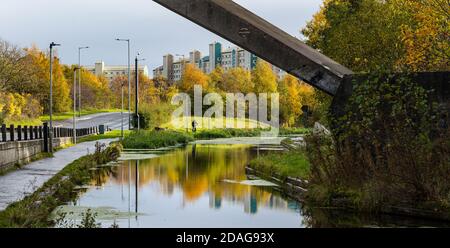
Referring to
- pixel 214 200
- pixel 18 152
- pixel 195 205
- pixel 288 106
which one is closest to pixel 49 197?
pixel 195 205

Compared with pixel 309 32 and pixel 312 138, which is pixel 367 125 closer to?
pixel 312 138

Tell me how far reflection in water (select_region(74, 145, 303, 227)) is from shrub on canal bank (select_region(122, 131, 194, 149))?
16.7 meters

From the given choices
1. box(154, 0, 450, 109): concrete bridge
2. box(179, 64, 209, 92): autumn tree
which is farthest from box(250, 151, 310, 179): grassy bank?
box(179, 64, 209, 92): autumn tree

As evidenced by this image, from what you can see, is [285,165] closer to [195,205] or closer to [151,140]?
[195,205]

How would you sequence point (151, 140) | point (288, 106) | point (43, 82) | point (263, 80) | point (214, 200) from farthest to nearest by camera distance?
point (263, 80), point (288, 106), point (43, 82), point (151, 140), point (214, 200)

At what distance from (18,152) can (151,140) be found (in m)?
20.9

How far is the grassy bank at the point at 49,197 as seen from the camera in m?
11.3

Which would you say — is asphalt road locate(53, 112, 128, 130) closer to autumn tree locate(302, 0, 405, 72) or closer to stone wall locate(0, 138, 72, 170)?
autumn tree locate(302, 0, 405, 72)

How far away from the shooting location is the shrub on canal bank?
1702 inches

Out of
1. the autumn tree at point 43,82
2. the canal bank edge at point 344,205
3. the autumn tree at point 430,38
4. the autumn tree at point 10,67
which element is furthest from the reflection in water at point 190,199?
the autumn tree at point 43,82

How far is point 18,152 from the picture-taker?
24.4 meters

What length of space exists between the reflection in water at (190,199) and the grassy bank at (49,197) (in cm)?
53
